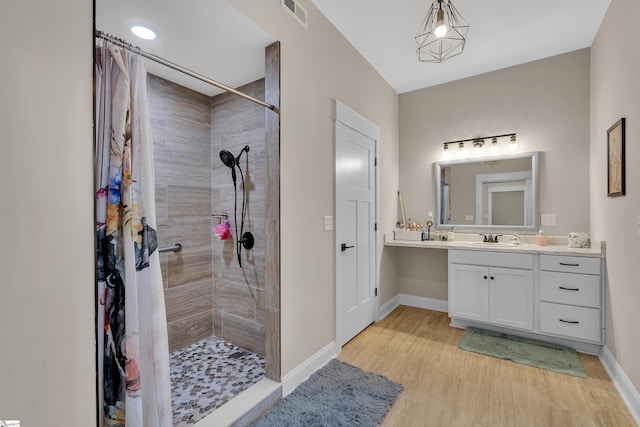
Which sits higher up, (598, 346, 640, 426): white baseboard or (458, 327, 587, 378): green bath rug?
(598, 346, 640, 426): white baseboard

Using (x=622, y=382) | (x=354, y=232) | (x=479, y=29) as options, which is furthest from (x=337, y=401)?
(x=479, y=29)

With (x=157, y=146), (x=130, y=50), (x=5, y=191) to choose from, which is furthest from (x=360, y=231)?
(x=5, y=191)

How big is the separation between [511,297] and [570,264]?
1.87 feet

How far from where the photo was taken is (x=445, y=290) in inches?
141

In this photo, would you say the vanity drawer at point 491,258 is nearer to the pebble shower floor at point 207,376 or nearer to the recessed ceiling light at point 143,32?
the pebble shower floor at point 207,376

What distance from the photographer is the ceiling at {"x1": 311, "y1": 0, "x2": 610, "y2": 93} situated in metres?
2.24

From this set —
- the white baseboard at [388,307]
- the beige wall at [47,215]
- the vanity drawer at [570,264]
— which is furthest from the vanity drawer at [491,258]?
the beige wall at [47,215]

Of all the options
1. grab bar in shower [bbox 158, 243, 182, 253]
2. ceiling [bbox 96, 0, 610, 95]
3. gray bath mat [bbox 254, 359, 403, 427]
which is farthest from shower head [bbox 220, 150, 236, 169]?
gray bath mat [bbox 254, 359, 403, 427]

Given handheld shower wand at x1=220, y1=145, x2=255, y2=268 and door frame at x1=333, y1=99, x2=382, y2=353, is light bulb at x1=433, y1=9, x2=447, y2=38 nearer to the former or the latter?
door frame at x1=333, y1=99, x2=382, y2=353

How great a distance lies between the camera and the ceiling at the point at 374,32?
1691mm

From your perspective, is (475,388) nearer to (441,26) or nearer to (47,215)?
(441,26)

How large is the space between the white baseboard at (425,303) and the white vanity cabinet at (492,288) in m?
0.53

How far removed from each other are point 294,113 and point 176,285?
1840 millimetres

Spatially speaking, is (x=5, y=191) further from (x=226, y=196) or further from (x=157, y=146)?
(x=226, y=196)
